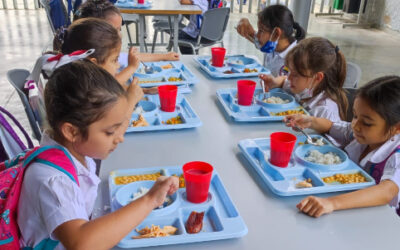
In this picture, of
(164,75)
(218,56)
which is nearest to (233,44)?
(218,56)

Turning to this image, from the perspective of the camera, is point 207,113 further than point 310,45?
No

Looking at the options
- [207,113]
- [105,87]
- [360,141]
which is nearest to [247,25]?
[207,113]

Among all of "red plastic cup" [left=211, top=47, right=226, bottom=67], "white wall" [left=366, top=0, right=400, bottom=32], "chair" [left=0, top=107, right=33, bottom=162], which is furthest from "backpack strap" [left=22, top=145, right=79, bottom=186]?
"white wall" [left=366, top=0, right=400, bottom=32]

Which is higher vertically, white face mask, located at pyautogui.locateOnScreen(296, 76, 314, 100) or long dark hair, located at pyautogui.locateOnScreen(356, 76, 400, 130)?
long dark hair, located at pyautogui.locateOnScreen(356, 76, 400, 130)

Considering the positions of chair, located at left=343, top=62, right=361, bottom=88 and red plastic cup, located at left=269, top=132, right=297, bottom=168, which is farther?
chair, located at left=343, top=62, right=361, bottom=88

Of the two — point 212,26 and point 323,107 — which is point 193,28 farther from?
point 323,107

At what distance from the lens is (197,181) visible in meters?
0.92

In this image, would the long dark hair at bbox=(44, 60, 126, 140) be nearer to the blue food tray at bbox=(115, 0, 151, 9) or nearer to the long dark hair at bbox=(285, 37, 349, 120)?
the long dark hair at bbox=(285, 37, 349, 120)

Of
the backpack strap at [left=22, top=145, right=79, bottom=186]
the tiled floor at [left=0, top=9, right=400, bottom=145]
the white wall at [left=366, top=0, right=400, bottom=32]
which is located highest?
the backpack strap at [left=22, top=145, right=79, bottom=186]

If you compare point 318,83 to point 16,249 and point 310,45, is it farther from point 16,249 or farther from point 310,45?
point 16,249

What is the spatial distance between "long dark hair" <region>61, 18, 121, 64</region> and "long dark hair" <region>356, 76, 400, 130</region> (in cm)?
104

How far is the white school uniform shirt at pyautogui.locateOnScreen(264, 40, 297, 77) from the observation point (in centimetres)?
227

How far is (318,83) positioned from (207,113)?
0.56m

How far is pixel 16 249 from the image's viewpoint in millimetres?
822
